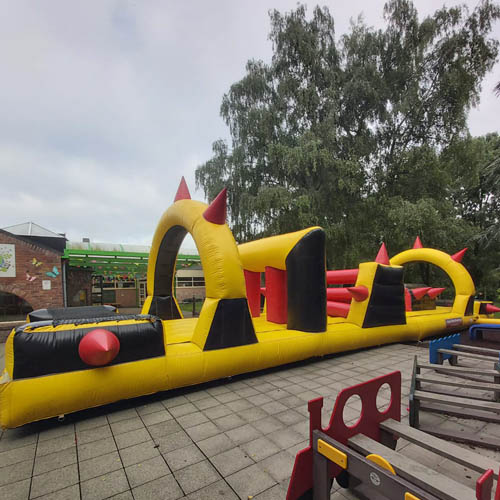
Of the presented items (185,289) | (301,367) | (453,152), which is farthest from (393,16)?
(185,289)

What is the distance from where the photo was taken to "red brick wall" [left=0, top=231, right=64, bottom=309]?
30.9 ft

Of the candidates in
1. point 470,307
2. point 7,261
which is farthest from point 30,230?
point 470,307

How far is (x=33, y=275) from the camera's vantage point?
9.70 meters

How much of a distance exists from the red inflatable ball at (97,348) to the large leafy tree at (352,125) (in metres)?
9.04

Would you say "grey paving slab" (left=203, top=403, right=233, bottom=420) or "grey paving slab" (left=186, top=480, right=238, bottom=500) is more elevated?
"grey paving slab" (left=186, top=480, right=238, bottom=500)

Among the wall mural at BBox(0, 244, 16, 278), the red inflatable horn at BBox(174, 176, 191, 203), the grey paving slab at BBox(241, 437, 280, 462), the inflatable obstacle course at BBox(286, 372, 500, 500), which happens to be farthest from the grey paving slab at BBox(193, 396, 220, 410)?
the wall mural at BBox(0, 244, 16, 278)

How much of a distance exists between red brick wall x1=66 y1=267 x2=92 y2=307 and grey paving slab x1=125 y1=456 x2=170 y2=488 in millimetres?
13916

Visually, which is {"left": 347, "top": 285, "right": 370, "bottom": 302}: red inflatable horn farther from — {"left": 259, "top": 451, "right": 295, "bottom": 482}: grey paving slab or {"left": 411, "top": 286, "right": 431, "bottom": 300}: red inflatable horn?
{"left": 259, "top": 451, "right": 295, "bottom": 482}: grey paving slab

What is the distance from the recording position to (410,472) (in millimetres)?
1659

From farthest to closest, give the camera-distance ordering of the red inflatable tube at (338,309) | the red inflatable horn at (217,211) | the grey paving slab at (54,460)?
the red inflatable tube at (338,309) < the red inflatable horn at (217,211) < the grey paving slab at (54,460)

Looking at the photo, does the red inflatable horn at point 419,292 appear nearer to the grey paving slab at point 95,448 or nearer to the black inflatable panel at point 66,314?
the black inflatable panel at point 66,314

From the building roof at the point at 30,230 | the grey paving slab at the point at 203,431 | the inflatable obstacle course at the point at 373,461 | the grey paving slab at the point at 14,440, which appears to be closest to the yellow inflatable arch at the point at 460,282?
the inflatable obstacle course at the point at 373,461

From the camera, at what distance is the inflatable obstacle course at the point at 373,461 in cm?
148

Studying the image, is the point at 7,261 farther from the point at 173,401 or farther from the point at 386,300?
the point at 386,300
